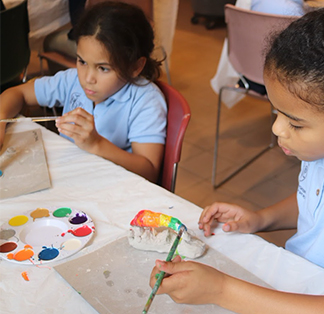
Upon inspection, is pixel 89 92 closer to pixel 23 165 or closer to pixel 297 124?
pixel 23 165

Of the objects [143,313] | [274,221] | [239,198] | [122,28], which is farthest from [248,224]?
[239,198]

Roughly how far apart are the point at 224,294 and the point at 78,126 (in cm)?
59

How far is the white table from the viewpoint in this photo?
721mm

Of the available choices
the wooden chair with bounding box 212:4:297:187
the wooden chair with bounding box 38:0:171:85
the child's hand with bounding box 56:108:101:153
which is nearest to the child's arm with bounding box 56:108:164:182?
the child's hand with bounding box 56:108:101:153

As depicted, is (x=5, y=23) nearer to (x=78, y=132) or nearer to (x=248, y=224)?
(x=78, y=132)

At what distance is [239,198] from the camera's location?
7.37 feet

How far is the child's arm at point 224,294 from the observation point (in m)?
Result: 0.68

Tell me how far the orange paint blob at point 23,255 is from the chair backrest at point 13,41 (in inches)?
49.1

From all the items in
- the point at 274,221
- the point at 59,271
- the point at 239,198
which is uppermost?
the point at 59,271

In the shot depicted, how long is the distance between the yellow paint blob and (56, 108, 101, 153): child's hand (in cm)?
28

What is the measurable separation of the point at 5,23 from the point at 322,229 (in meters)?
1.47

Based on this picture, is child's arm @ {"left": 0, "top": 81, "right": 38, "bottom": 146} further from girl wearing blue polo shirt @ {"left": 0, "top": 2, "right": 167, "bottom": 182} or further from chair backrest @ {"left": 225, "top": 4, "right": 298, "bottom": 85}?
chair backrest @ {"left": 225, "top": 4, "right": 298, "bottom": 85}

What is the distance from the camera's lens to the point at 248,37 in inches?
77.8

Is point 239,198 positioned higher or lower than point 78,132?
lower
